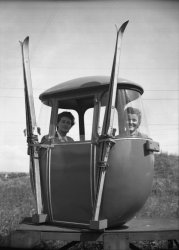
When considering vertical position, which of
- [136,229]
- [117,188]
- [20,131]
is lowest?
[136,229]

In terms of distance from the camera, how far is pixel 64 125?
3.71m

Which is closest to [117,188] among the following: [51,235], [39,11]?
[51,235]

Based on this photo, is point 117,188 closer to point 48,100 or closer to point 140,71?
point 48,100

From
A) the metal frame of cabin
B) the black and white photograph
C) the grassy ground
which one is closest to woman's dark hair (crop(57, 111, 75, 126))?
the black and white photograph

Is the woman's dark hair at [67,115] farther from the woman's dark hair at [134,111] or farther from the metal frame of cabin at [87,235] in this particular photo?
the metal frame of cabin at [87,235]

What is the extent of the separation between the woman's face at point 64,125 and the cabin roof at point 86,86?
255 mm

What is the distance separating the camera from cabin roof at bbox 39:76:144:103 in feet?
11.2

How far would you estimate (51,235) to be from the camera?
317 cm

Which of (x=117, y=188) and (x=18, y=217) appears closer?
(x=117, y=188)

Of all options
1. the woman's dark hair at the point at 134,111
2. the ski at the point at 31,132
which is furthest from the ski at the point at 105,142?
the ski at the point at 31,132

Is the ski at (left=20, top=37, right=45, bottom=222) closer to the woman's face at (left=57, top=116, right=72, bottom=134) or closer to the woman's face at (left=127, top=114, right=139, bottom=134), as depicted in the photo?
the woman's face at (left=57, top=116, right=72, bottom=134)

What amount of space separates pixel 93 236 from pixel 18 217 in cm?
366

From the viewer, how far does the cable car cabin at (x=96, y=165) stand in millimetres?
3227

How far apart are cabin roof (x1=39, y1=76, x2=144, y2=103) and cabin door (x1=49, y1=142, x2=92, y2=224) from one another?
1.73ft
